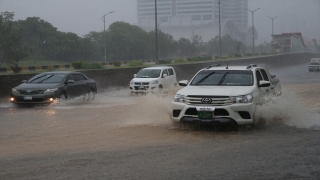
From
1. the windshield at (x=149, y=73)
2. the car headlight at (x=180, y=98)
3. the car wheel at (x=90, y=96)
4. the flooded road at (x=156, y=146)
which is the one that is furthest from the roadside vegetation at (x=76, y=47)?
the car headlight at (x=180, y=98)

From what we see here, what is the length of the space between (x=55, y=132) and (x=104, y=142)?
226 cm

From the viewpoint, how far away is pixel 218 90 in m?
11.4

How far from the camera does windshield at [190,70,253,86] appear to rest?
40.2ft

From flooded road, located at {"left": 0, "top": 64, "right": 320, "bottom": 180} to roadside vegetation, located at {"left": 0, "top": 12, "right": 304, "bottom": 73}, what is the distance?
18.5 metres

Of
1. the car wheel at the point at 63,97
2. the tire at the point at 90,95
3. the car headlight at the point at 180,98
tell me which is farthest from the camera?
the tire at the point at 90,95

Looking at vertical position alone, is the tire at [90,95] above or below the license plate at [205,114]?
below

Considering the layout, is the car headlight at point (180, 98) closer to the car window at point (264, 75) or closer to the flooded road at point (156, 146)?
the flooded road at point (156, 146)

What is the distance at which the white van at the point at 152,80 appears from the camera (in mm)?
24953

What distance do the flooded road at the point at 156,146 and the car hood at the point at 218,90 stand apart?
25.1 inches

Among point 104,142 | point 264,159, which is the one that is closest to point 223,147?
point 264,159

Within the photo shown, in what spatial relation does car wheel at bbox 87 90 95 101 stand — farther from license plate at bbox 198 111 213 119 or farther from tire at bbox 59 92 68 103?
license plate at bbox 198 111 213 119

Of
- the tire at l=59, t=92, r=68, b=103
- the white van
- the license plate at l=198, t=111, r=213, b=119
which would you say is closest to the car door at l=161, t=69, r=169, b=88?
the white van

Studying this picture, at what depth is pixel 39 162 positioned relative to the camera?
817 cm

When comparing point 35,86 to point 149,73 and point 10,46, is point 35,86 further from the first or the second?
point 10,46
